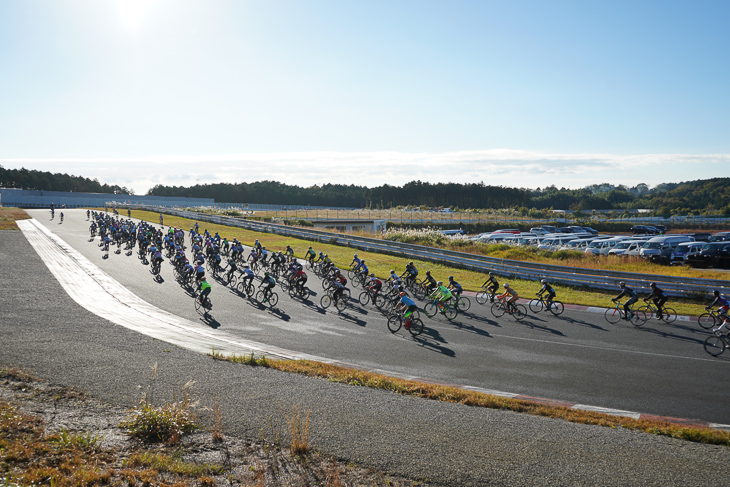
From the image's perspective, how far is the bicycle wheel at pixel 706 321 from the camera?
18453 millimetres

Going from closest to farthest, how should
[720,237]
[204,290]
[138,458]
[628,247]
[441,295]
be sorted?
[138,458]
[204,290]
[441,295]
[628,247]
[720,237]

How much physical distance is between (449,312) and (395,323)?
11.1ft

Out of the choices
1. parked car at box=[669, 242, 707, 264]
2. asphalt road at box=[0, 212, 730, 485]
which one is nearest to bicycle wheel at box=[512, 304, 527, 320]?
asphalt road at box=[0, 212, 730, 485]

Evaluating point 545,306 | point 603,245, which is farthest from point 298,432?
point 603,245

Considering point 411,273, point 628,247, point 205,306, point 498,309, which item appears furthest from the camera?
point 628,247

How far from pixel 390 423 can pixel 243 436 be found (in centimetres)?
275

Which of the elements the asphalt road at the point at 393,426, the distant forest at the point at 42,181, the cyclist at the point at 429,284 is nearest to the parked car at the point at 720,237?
the cyclist at the point at 429,284

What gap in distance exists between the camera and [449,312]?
20.2m

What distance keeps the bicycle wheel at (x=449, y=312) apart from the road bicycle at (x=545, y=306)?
398cm

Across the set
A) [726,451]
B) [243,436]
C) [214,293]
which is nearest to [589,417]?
[726,451]

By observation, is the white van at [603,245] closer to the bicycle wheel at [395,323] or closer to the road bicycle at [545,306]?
the road bicycle at [545,306]

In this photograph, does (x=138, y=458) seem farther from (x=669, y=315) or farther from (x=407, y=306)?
(x=669, y=315)

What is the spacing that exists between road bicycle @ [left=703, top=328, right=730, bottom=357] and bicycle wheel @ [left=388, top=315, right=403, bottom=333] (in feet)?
34.1

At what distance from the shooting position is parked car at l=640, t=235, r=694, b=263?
35375 mm
